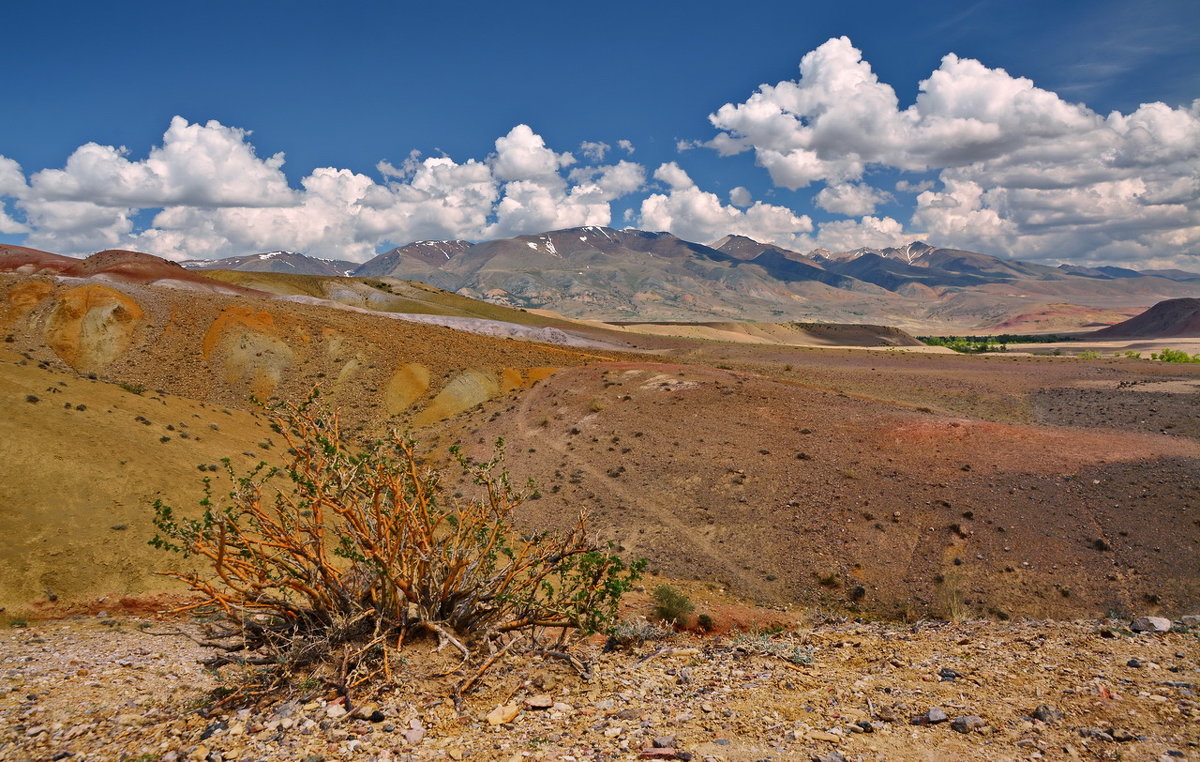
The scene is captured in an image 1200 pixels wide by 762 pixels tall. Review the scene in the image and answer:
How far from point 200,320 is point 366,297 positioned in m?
55.3

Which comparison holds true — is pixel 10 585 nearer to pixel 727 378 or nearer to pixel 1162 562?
pixel 1162 562

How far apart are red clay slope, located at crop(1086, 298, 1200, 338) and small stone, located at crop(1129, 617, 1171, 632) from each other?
159856 mm

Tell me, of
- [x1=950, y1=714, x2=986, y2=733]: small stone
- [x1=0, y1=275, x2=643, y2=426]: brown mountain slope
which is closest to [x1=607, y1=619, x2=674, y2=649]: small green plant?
[x1=950, y1=714, x2=986, y2=733]: small stone

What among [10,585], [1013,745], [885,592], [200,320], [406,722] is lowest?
[885,592]

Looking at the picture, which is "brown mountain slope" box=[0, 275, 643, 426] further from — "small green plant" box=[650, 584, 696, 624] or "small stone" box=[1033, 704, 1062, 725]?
"small stone" box=[1033, 704, 1062, 725]

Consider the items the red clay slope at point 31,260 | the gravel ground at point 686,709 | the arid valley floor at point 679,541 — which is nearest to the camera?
the gravel ground at point 686,709

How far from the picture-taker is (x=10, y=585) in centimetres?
1060

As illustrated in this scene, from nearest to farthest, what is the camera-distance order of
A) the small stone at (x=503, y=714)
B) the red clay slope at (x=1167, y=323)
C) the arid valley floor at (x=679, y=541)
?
the arid valley floor at (x=679, y=541), the small stone at (x=503, y=714), the red clay slope at (x=1167, y=323)

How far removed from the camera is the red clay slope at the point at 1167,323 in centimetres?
12900

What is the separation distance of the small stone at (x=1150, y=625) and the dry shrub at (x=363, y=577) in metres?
6.47

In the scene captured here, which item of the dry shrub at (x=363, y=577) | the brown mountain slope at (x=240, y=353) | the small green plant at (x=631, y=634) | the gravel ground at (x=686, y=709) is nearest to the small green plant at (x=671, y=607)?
the small green plant at (x=631, y=634)

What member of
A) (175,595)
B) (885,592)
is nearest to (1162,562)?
(885,592)

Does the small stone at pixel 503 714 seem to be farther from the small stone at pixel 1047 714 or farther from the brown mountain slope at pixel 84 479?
the brown mountain slope at pixel 84 479

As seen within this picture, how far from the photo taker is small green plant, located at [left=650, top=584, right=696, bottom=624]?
→ 493 inches
